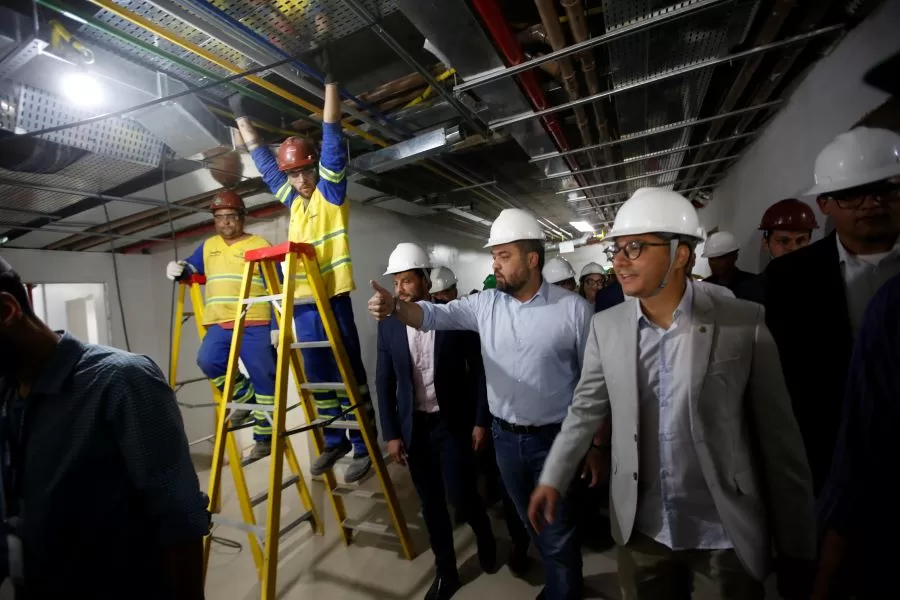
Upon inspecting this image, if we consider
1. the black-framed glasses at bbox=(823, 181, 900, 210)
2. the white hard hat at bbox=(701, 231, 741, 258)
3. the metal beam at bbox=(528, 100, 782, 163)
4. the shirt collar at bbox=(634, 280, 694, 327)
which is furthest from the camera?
the white hard hat at bbox=(701, 231, 741, 258)

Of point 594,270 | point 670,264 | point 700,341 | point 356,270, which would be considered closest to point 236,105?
point 356,270

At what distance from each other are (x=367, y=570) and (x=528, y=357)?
1.95m

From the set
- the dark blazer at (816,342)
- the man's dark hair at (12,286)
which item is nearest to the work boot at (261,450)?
the man's dark hair at (12,286)

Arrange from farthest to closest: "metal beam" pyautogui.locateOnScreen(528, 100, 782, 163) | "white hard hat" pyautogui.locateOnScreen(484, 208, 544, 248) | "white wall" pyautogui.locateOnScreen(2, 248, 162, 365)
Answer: "white wall" pyautogui.locateOnScreen(2, 248, 162, 365), "metal beam" pyautogui.locateOnScreen(528, 100, 782, 163), "white hard hat" pyautogui.locateOnScreen(484, 208, 544, 248)

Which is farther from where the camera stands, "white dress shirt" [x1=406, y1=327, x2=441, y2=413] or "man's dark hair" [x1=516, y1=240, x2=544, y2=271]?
"white dress shirt" [x1=406, y1=327, x2=441, y2=413]

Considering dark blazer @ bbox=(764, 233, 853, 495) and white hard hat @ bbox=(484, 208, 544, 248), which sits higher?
white hard hat @ bbox=(484, 208, 544, 248)

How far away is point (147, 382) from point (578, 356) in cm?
163

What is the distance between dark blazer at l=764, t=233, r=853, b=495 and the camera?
142cm

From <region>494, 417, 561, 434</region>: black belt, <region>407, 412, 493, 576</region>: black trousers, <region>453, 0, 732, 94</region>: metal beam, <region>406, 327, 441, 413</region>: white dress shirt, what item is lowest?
<region>407, 412, 493, 576</region>: black trousers

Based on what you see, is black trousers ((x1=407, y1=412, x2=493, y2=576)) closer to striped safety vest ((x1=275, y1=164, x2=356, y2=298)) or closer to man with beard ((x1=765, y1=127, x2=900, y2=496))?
striped safety vest ((x1=275, y1=164, x2=356, y2=298))

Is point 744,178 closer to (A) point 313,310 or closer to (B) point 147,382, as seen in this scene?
(A) point 313,310

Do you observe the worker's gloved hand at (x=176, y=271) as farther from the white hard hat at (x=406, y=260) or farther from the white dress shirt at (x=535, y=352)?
the white dress shirt at (x=535, y=352)

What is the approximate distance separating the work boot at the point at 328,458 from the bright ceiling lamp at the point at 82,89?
2191 mm

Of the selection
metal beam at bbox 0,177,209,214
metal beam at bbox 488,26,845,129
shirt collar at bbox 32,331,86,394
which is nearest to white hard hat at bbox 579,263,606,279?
metal beam at bbox 488,26,845,129
